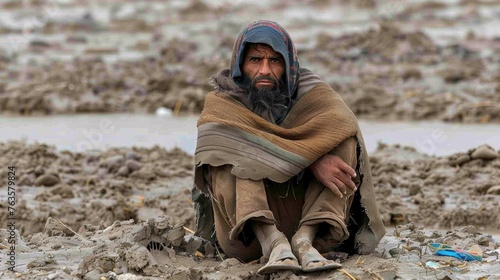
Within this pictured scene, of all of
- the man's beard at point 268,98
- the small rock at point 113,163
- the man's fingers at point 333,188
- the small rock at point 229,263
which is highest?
the man's beard at point 268,98

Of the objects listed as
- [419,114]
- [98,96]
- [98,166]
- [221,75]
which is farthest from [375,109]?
[221,75]

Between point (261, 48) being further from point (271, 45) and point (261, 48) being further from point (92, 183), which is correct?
point (92, 183)

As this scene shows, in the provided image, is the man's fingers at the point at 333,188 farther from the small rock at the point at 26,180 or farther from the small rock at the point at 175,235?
the small rock at the point at 26,180

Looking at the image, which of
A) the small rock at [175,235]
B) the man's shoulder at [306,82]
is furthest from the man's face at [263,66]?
the small rock at [175,235]

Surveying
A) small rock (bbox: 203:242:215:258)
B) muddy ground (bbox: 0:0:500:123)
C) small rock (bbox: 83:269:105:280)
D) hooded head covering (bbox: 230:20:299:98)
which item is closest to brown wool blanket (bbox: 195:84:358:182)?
hooded head covering (bbox: 230:20:299:98)

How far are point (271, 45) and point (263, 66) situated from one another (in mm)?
145

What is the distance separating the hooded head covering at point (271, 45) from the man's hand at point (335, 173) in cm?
45

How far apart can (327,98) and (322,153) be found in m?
0.39

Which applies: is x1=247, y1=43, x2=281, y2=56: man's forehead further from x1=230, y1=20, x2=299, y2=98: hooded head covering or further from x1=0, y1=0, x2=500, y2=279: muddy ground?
x1=0, y1=0, x2=500, y2=279: muddy ground

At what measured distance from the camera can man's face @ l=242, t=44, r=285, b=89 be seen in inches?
200

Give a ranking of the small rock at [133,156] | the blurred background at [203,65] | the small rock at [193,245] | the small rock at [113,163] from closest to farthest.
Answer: the small rock at [193,245], the small rock at [113,163], the small rock at [133,156], the blurred background at [203,65]

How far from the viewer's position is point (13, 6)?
22.0 meters

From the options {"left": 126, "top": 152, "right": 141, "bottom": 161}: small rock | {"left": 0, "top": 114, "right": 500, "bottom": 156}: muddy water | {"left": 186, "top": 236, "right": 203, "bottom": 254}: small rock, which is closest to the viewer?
{"left": 186, "top": 236, "right": 203, "bottom": 254}: small rock

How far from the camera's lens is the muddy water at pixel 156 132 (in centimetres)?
972
